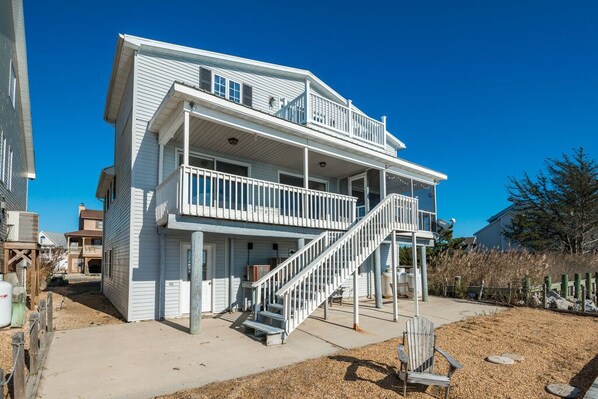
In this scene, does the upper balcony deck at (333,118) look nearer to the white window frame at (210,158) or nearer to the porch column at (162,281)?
the white window frame at (210,158)

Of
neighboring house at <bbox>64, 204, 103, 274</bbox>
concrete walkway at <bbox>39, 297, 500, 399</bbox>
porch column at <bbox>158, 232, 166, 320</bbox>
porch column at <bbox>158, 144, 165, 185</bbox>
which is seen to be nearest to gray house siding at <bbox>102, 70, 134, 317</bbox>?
porch column at <bbox>158, 232, 166, 320</bbox>

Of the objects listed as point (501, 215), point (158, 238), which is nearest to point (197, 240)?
point (158, 238)

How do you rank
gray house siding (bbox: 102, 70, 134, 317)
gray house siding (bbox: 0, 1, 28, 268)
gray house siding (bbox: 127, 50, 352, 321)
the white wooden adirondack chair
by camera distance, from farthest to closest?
gray house siding (bbox: 0, 1, 28, 268) → gray house siding (bbox: 102, 70, 134, 317) → gray house siding (bbox: 127, 50, 352, 321) → the white wooden adirondack chair

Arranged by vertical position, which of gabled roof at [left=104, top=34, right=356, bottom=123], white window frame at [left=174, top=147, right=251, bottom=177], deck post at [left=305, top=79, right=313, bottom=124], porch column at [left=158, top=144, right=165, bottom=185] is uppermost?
gabled roof at [left=104, top=34, right=356, bottom=123]

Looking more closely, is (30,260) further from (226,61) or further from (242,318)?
(226,61)

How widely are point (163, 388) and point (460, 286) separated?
13.1 meters

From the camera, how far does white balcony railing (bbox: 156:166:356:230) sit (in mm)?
8242

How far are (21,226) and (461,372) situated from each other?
13821 mm

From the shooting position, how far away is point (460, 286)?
1503cm

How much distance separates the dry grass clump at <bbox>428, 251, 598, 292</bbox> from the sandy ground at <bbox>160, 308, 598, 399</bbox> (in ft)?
18.9

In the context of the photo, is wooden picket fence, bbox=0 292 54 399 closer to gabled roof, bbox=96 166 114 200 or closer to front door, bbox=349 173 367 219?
gabled roof, bbox=96 166 114 200

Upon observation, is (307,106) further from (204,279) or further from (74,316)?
(74,316)

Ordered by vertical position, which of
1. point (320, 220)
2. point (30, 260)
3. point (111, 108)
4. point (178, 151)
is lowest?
point (30, 260)

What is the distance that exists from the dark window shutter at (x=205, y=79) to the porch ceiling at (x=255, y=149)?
2.27 metres
